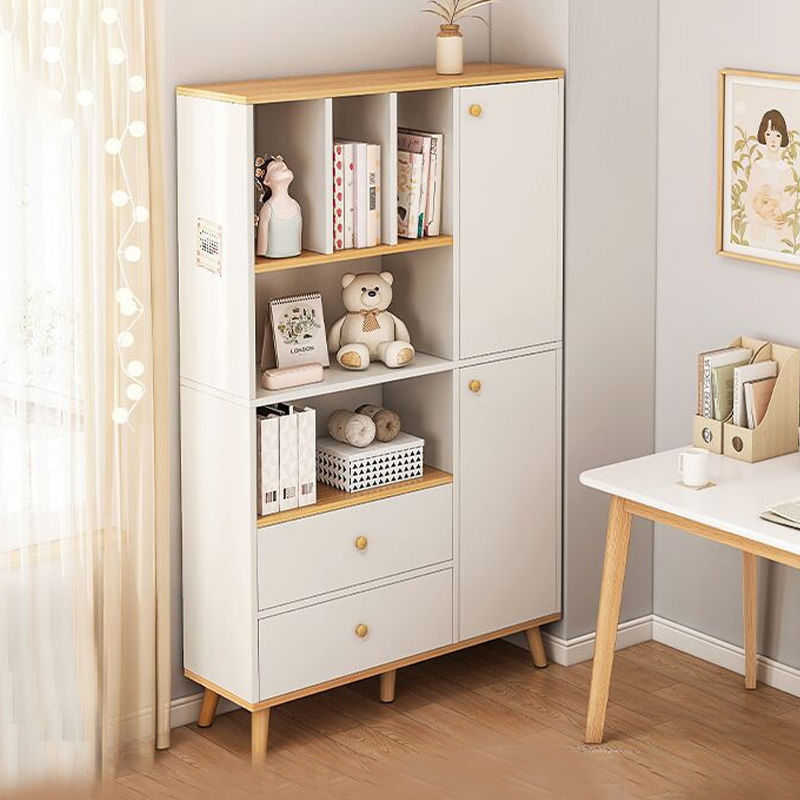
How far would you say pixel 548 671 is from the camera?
13.0ft

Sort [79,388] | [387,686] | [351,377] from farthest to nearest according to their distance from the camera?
1. [387,686]
2. [351,377]
3. [79,388]

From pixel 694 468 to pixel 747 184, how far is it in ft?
2.51

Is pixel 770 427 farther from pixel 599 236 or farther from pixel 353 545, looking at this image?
pixel 353 545

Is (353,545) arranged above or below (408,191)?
below

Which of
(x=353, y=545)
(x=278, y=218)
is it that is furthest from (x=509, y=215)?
(x=353, y=545)

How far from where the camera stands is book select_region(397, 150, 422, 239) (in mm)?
3479

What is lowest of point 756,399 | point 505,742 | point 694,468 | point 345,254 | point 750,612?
point 505,742

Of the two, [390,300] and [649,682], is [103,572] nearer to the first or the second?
[390,300]

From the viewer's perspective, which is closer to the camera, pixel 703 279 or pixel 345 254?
pixel 345 254

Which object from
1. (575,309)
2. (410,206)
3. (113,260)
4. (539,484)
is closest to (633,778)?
(539,484)

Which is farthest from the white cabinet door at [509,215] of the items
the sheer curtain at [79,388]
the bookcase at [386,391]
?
the sheer curtain at [79,388]

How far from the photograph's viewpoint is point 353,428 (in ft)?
11.8

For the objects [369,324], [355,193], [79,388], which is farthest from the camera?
[369,324]

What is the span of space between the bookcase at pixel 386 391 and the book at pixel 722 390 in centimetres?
42
